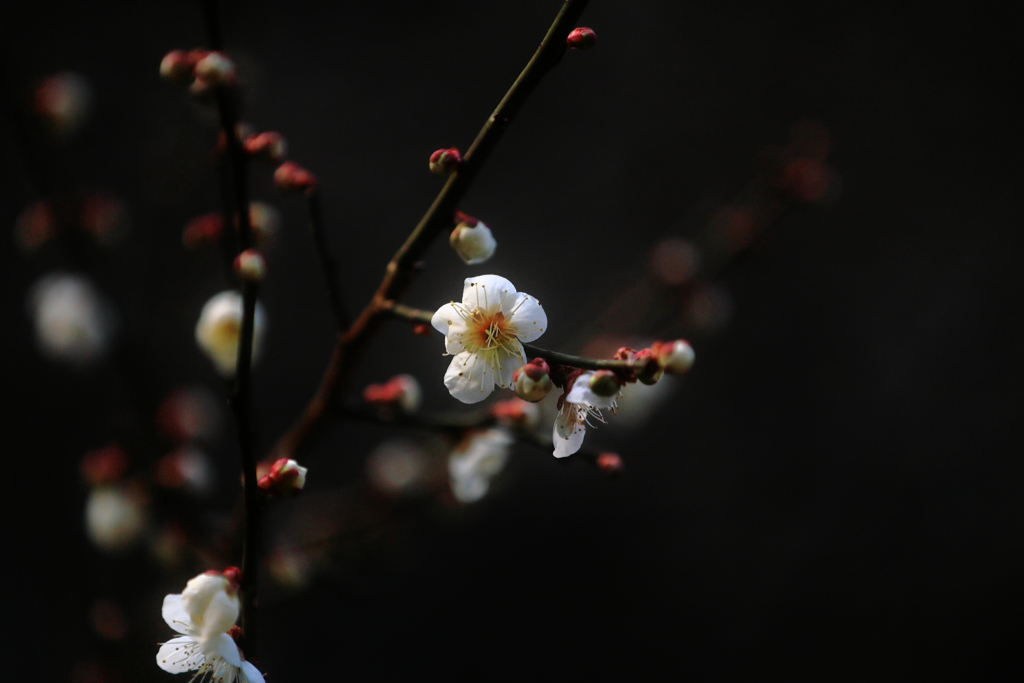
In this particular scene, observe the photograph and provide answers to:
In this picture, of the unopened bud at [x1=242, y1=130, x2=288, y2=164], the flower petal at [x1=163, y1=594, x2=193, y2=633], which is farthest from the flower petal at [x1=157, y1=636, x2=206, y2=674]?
the unopened bud at [x1=242, y1=130, x2=288, y2=164]

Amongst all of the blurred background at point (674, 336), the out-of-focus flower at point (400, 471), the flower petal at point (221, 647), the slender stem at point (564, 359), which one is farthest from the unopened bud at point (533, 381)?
the blurred background at point (674, 336)

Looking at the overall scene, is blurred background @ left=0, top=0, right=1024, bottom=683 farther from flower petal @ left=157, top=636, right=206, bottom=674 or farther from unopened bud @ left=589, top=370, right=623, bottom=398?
unopened bud @ left=589, top=370, right=623, bottom=398

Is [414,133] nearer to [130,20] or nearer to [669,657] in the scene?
[130,20]

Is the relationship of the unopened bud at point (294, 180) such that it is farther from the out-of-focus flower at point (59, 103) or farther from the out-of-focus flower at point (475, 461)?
the out-of-focus flower at point (59, 103)

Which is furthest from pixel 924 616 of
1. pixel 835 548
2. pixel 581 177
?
pixel 581 177

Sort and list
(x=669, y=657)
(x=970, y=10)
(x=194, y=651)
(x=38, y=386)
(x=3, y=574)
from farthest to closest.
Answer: (x=970, y=10), (x=669, y=657), (x=38, y=386), (x=3, y=574), (x=194, y=651)
